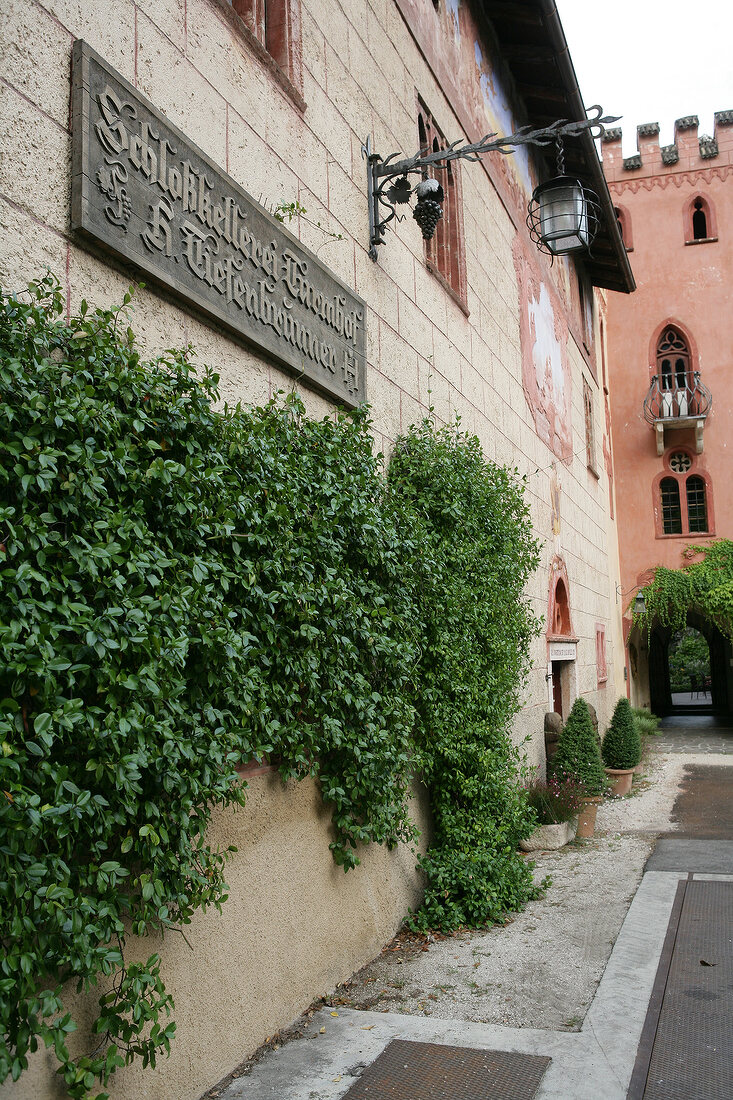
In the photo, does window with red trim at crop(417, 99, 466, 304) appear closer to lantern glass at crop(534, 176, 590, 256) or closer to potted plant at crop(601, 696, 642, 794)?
lantern glass at crop(534, 176, 590, 256)

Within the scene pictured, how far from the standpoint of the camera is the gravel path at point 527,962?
4273 millimetres

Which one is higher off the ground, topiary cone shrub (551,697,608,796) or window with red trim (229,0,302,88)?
window with red trim (229,0,302,88)

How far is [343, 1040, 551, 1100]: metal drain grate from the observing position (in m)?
3.33

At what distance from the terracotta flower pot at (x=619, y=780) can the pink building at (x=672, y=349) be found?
929cm

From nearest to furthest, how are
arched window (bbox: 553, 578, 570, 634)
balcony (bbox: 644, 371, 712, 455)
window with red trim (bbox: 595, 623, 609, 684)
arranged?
arched window (bbox: 553, 578, 570, 634)
window with red trim (bbox: 595, 623, 609, 684)
balcony (bbox: 644, 371, 712, 455)

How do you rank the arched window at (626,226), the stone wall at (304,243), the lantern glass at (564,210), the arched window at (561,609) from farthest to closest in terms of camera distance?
1. the arched window at (626,226)
2. the arched window at (561,609)
3. the lantern glass at (564,210)
4. the stone wall at (304,243)

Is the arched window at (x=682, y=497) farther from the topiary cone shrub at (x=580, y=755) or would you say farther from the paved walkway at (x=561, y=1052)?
the paved walkway at (x=561, y=1052)

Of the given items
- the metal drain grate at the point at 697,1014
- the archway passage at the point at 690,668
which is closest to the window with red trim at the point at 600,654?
the metal drain grate at the point at 697,1014

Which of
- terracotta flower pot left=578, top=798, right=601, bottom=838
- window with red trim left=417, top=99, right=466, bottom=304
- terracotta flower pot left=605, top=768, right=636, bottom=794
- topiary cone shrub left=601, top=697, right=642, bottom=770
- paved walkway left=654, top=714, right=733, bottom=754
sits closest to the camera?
window with red trim left=417, top=99, right=466, bottom=304

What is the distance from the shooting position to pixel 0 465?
2.43 m

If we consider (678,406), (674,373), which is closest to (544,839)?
(678,406)

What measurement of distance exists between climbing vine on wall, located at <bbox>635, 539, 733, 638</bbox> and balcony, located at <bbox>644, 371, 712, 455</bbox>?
2.49m

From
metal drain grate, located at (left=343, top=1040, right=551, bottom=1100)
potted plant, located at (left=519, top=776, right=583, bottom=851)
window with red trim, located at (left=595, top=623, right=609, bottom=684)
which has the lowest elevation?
metal drain grate, located at (left=343, top=1040, right=551, bottom=1100)

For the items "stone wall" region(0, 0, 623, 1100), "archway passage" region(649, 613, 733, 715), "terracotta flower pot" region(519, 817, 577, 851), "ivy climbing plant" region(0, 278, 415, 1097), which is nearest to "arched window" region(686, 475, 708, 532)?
"archway passage" region(649, 613, 733, 715)
